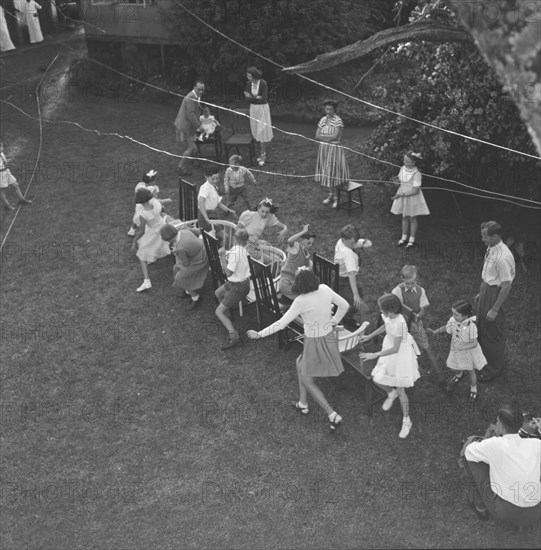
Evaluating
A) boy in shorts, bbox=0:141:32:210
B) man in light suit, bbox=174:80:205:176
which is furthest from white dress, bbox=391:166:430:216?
boy in shorts, bbox=0:141:32:210

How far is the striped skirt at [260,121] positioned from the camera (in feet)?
37.3

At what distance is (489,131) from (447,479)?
4.30 m

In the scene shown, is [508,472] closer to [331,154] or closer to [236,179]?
[236,179]

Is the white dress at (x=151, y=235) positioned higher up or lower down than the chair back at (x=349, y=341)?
higher up

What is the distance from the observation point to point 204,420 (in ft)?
21.3

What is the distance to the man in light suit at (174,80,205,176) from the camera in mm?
11266

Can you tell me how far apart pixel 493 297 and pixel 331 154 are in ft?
13.4

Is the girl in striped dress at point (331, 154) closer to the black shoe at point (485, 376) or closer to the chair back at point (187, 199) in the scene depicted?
the chair back at point (187, 199)

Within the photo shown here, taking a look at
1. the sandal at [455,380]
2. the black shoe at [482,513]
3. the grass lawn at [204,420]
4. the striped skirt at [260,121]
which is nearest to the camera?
the black shoe at [482,513]

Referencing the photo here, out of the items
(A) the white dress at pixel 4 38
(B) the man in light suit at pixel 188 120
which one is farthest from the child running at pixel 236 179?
(A) the white dress at pixel 4 38

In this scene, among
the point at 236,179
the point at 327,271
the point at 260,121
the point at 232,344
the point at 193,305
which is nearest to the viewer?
the point at 327,271

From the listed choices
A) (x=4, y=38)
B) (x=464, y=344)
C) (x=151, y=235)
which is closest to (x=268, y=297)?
(x=464, y=344)

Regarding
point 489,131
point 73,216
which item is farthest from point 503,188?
point 73,216

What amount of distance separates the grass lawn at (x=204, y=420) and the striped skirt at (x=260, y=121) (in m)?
2.16
